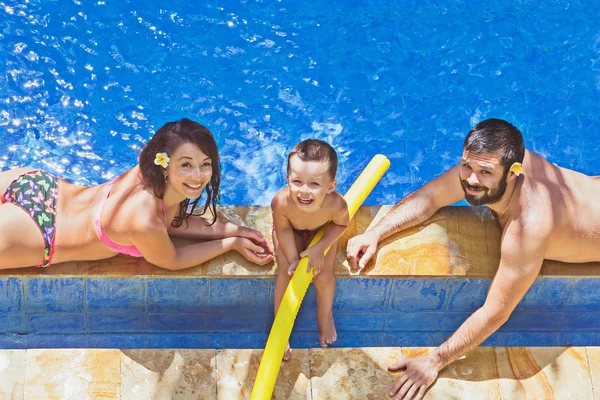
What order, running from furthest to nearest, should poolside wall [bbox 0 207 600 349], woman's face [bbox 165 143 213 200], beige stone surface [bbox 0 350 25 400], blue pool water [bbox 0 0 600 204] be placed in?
1. blue pool water [bbox 0 0 600 204]
2. poolside wall [bbox 0 207 600 349]
3. beige stone surface [bbox 0 350 25 400]
4. woman's face [bbox 165 143 213 200]

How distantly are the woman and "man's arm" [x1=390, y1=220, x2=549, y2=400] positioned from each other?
0.97 m

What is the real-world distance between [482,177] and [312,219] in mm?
870

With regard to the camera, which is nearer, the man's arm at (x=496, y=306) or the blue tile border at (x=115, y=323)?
the man's arm at (x=496, y=306)

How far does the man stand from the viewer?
395 centimetres

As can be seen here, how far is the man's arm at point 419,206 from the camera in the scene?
14.5ft

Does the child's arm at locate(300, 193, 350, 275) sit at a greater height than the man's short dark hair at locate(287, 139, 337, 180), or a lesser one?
lesser

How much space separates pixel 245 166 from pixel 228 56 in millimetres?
1035

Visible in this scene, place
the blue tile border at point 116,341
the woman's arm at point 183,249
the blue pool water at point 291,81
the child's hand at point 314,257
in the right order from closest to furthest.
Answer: the woman's arm at point 183,249 < the child's hand at point 314,257 < the blue tile border at point 116,341 < the blue pool water at point 291,81

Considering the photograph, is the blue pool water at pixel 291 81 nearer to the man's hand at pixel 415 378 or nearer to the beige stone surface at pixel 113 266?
the beige stone surface at pixel 113 266

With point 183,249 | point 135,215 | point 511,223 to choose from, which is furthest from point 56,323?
point 511,223

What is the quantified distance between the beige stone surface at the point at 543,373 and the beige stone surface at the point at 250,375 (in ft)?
3.45

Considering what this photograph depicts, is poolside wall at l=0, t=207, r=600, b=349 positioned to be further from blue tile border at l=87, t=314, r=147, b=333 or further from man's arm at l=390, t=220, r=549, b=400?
man's arm at l=390, t=220, r=549, b=400

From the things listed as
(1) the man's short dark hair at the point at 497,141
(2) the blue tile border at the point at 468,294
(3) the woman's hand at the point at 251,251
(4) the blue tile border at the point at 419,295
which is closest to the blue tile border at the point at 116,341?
(3) the woman's hand at the point at 251,251

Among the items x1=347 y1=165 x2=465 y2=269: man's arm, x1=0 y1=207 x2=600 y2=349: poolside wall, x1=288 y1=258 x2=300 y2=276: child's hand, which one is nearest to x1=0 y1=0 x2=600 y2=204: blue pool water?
x1=347 y1=165 x2=465 y2=269: man's arm
